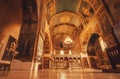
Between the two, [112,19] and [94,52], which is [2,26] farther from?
[94,52]

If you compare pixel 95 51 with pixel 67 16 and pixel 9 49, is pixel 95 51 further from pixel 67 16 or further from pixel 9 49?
pixel 9 49

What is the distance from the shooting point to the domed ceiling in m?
9.95

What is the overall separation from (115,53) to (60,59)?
924 centimetres

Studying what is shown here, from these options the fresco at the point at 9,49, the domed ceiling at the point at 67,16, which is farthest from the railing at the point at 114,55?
the fresco at the point at 9,49

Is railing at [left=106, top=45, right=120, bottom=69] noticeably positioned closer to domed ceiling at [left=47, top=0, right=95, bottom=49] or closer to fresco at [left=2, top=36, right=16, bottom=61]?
domed ceiling at [left=47, top=0, right=95, bottom=49]

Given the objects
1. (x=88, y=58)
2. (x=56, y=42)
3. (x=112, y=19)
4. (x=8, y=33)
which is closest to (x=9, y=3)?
(x=8, y=33)

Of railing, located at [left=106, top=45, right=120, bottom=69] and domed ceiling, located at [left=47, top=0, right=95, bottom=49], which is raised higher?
domed ceiling, located at [left=47, top=0, right=95, bottom=49]

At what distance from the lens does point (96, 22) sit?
8680 millimetres

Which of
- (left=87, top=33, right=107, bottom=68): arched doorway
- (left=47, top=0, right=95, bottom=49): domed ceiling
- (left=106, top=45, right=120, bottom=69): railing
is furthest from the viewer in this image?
(left=87, top=33, right=107, bottom=68): arched doorway

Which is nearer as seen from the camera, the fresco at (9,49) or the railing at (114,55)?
the fresco at (9,49)

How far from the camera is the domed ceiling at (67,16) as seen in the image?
995cm

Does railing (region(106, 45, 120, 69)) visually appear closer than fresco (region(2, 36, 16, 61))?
No

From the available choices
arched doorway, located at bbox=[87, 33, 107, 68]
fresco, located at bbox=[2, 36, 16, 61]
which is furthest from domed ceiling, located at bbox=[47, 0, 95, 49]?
fresco, located at bbox=[2, 36, 16, 61]

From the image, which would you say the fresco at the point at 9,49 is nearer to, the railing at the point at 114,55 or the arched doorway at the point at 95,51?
the railing at the point at 114,55
